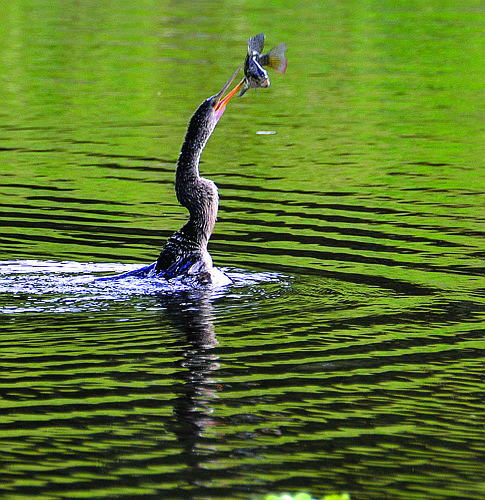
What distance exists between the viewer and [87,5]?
42500 mm

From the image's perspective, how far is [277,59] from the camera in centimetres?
892

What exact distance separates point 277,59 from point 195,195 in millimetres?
1435

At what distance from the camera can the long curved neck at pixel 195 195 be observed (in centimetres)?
963

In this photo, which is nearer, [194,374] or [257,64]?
[194,374]

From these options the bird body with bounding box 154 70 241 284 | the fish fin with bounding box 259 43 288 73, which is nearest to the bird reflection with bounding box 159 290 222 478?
the bird body with bounding box 154 70 241 284

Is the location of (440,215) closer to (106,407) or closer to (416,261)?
(416,261)

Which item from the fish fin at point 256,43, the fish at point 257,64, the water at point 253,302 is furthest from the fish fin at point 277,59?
the water at point 253,302

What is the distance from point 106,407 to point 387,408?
1.67 m

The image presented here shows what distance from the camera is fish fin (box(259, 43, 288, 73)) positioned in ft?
29.0

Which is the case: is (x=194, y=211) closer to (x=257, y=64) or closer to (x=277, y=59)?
(x=257, y=64)

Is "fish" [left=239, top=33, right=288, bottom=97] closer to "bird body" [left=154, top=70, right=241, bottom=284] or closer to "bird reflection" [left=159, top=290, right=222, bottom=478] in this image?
"bird body" [left=154, top=70, right=241, bottom=284]

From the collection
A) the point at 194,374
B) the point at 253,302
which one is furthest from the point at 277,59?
the point at 194,374

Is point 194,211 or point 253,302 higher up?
point 194,211

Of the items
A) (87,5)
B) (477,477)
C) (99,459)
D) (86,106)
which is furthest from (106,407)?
(87,5)
